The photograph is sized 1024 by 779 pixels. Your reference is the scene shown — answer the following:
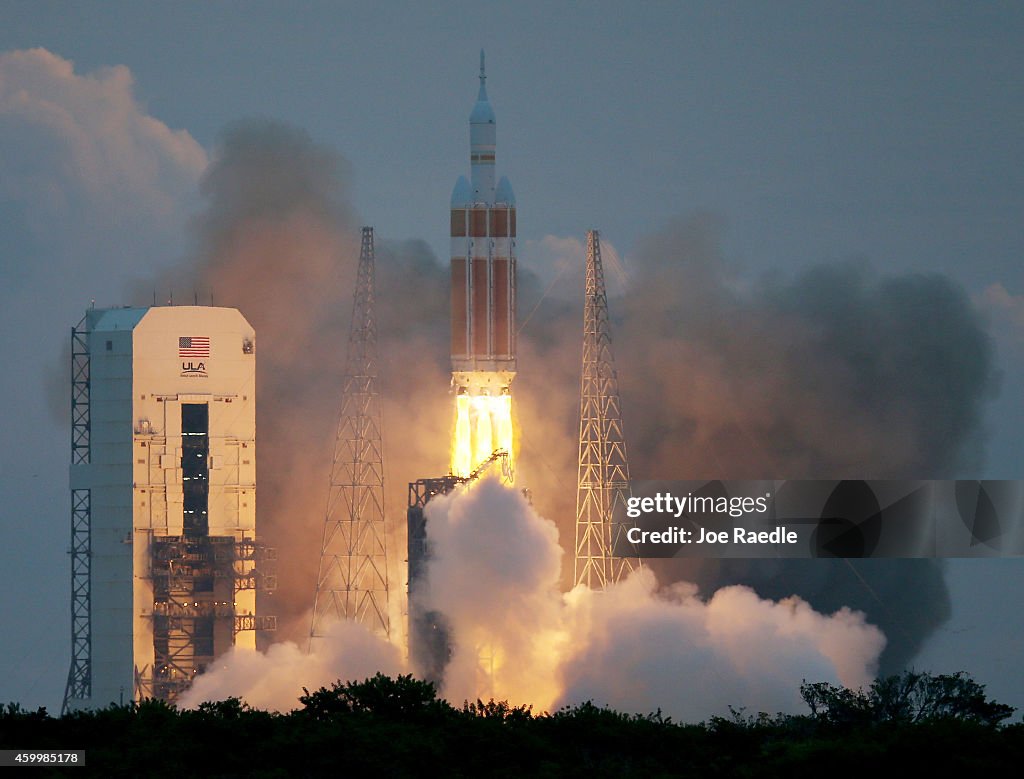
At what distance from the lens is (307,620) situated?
95.7 metres

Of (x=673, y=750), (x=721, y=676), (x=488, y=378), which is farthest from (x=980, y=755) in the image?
(x=488, y=378)

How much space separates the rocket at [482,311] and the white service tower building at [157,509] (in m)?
8.68

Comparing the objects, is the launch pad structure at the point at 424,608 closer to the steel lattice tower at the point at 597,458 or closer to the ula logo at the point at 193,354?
the steel lattice tower at the point at 597,458

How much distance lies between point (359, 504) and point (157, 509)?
639 cm

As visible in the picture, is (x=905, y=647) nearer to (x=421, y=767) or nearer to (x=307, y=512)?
(x=307, y=512)

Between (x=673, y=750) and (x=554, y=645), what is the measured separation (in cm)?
2124

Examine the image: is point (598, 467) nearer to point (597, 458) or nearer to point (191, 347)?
point (597, 458)

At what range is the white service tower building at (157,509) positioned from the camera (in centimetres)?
9006

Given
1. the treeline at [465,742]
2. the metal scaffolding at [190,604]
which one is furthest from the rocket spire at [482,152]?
the treeline at [465,742]

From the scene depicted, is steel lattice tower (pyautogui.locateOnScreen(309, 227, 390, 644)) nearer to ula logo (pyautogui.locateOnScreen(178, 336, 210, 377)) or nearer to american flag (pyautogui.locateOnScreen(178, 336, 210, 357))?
ula logo (pyautogui.locateOnScreen(178, 336, 210, 377))

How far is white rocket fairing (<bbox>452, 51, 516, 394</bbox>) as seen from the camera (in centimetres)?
8625

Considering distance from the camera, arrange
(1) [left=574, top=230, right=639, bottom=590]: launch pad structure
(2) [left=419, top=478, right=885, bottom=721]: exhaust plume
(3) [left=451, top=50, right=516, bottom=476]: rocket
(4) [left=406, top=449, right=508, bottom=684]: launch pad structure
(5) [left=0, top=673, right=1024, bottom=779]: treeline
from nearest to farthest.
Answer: (5) [left=0, top=673, right=1024, bottom=779]: treeline
(2) [left=419, top=478, right=885, bottom=721]: exhaust plume
(4) [left=406, top=449, right=508, bottom=684]: launch pad structure
(3) [left=451, top=50, right=516, bottom=476]: rocket
(1) [left=574, top=230, right=639, bottom=590]: launch pad structure

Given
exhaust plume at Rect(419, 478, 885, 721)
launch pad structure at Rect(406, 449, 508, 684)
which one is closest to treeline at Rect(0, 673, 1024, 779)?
exhaust plume at Rect(419, 478, 885, 721)

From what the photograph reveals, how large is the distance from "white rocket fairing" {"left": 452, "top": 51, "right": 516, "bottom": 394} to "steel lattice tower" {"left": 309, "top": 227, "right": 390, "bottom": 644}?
6.56 metres
